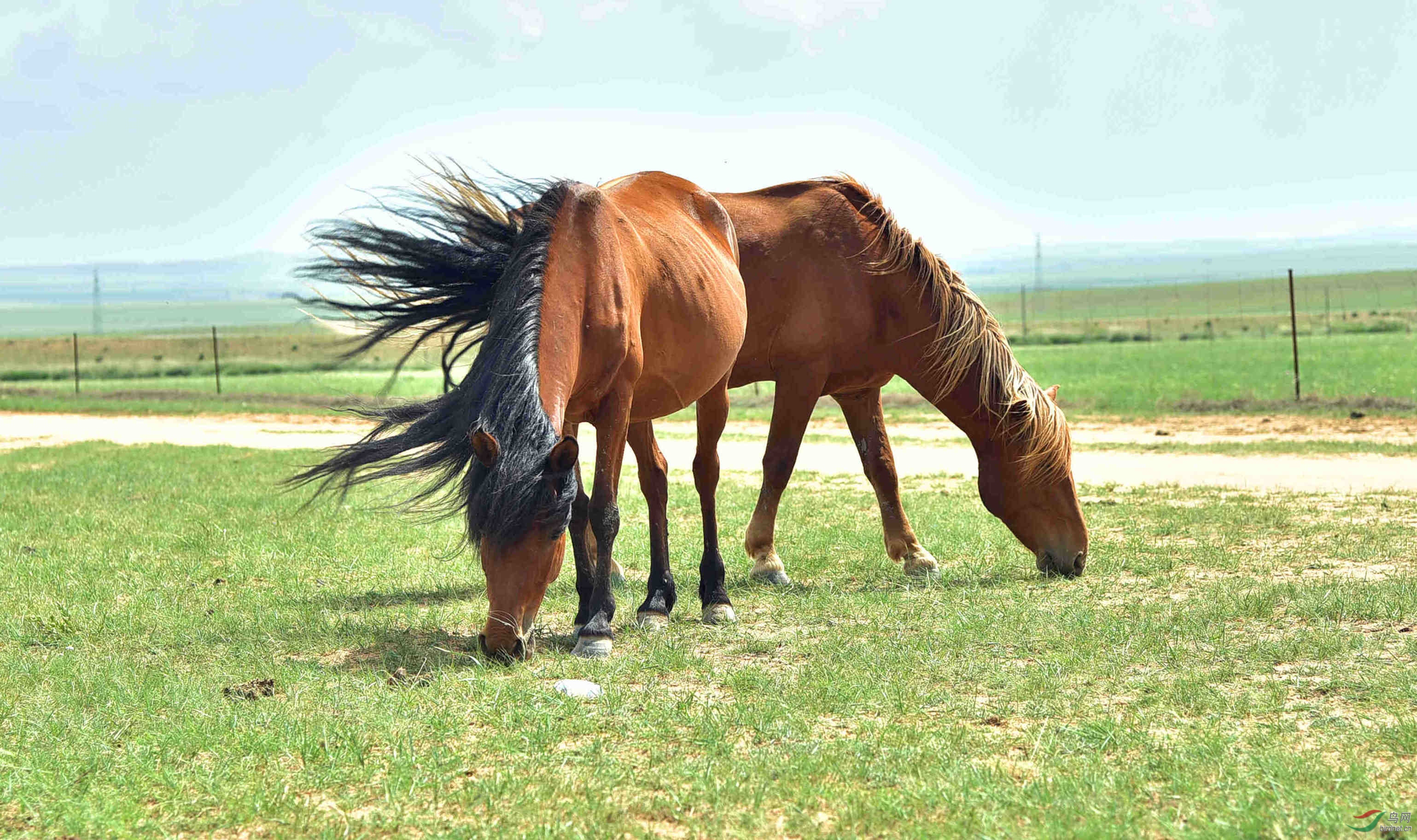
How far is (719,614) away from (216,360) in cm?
2476

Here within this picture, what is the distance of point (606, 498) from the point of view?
19.0 feet

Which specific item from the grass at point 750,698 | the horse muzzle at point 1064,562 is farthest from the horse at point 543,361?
the horse muzzle at point 1064,562

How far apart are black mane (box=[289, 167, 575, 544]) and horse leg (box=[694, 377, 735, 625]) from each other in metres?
1.57

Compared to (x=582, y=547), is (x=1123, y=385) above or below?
above

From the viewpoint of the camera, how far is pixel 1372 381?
76.0 ft

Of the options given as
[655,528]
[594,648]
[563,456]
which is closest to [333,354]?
[655,528]

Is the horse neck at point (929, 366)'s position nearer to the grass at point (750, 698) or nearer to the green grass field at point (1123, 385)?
the grass at point (750, 698)

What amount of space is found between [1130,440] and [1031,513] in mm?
9435

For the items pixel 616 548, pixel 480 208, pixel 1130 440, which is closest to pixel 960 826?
pixel 480 208

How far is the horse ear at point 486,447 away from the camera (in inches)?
191

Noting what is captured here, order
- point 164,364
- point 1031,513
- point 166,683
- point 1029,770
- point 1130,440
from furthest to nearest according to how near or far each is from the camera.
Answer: point 164,364 < point 1130,440 < point 1031,513 < point 166,683 < point 1029,770

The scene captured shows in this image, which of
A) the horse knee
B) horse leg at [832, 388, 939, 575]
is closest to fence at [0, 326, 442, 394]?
horse leg at [832, 388, 939, 575]

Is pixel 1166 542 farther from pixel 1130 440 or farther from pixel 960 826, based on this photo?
pixel 1130 440

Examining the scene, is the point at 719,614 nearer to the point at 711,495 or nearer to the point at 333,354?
the point at 711,495
